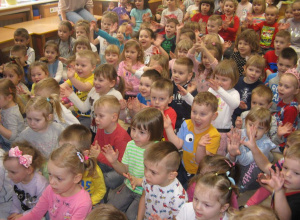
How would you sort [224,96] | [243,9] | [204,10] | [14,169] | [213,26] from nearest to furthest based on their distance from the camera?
[14,169]
[224,96]
[213,26]
[204,10]
[243,9]

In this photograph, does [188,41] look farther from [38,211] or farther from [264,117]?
[38,211]

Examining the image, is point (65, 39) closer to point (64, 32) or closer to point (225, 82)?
point (64, 32)

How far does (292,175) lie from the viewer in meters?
1.80

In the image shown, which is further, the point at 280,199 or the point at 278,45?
the point at 278,45

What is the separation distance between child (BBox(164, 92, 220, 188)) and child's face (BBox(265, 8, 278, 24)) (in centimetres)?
360

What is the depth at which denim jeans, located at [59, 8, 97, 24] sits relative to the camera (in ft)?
19.0

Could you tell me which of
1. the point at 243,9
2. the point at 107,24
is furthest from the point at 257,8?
the point at 107,24

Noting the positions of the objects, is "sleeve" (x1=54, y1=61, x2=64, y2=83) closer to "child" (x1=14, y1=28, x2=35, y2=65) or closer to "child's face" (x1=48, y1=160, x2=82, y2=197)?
"child" (x1=14, y1=28, x2=35, y2=65)

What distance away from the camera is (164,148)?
6.32ft

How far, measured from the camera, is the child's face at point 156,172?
73.7 inches

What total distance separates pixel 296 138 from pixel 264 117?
1.22ft

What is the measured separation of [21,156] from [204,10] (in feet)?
16.5

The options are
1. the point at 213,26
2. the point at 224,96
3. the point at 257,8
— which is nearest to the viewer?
the point at 224,96

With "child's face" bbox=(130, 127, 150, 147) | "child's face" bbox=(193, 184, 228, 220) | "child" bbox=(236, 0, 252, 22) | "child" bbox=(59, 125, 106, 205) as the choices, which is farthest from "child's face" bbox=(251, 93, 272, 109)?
"child" bbox=(236, 0, 252, 22)
